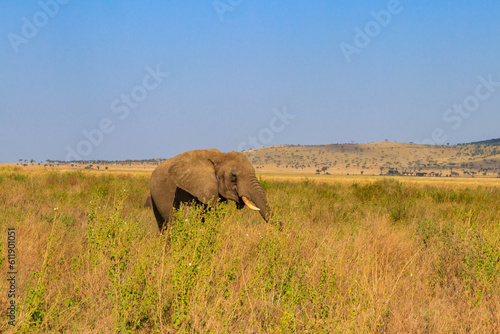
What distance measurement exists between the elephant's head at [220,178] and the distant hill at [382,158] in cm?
11950

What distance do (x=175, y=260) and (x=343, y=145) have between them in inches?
6745

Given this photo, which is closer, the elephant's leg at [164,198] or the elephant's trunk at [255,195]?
the elephant's trunk at [255,195]

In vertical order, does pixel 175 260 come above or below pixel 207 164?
below

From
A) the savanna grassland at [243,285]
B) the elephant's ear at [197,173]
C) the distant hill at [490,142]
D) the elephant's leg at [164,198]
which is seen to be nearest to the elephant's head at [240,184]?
the elephant's ear at [197,173]

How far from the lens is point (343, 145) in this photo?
17000 centimetres

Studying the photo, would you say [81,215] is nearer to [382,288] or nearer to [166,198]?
[166,198]

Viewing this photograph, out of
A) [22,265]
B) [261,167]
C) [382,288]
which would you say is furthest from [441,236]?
[261,167]

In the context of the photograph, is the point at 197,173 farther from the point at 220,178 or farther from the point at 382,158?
the point at 382,158

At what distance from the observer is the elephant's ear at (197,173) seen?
7.20 meters

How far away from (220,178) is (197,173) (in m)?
0.46

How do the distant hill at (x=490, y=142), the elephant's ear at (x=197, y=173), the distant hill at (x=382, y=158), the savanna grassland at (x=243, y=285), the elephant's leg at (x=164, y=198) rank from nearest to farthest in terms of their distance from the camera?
the savanna grassland at (x=243, y=285)
the elephant's ear at (x=197, y=173)
the elephant's leg at (x=164, y=198)
the distant hill at (x=382, y=158)
the distant hill at (x=490, y=142)

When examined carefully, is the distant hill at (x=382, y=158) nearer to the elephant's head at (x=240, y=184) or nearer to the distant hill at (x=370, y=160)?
the distant hill at (x=370, y=160)

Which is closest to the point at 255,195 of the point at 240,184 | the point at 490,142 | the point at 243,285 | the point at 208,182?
the point at 240,184

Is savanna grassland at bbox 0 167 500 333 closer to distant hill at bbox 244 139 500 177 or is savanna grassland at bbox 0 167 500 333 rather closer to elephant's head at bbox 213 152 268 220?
elephant's head at bbox 213 152 268 220
